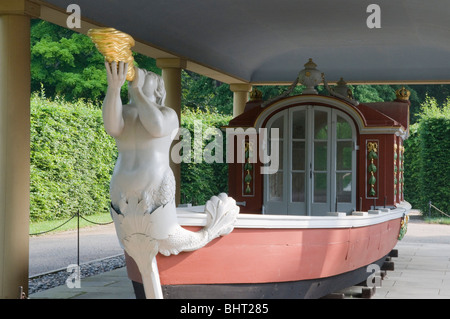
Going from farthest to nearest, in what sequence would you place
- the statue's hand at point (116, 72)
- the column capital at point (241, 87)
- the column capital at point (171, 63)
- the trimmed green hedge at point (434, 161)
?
the trimmed green hedge at point (434, 161), the column capital at point (241, 87), the column capital at point (171, 63), the statue's hand at point (116, 72)

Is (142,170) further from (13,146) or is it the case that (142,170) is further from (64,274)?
(64,274)

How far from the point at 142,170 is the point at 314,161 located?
503cm

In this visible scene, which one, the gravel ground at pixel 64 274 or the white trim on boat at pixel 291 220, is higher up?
the white trim on boat at pixel 291 220

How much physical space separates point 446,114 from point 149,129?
1908 cm

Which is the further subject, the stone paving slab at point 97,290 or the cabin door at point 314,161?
the cabin door at point 314,161

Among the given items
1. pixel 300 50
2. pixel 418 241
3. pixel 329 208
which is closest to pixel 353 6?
pixel 329 208

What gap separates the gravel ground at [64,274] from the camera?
10120 millimetres

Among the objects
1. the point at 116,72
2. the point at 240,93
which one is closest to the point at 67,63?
the point at 240,93

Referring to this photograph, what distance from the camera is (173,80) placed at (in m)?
11.9

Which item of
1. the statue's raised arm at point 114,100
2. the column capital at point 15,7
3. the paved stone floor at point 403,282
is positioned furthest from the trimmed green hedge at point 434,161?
the statue's raised arm at point 114,100

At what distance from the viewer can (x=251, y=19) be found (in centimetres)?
1085

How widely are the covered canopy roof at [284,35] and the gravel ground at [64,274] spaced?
11.9 ft

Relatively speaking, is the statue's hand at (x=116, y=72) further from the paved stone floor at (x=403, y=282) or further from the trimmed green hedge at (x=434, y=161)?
the trimmed green hedge at (x=434, y=161)

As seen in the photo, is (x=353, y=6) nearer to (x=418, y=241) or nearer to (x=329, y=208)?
(x=329, y=208)
